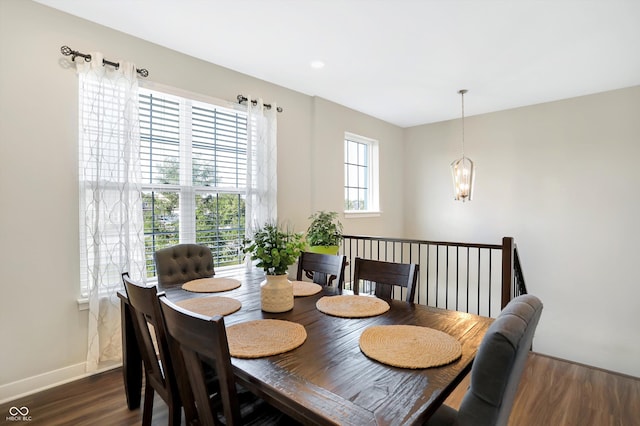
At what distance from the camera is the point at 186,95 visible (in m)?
2.94

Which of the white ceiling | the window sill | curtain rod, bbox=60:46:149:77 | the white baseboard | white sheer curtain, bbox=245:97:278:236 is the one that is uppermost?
the white ceiling

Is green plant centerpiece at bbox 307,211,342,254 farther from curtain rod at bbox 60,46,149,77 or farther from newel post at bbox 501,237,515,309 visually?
curtain rod at bbox 60,46,149,77

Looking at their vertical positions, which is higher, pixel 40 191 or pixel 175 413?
pixel 40 191

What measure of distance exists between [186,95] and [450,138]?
404cm

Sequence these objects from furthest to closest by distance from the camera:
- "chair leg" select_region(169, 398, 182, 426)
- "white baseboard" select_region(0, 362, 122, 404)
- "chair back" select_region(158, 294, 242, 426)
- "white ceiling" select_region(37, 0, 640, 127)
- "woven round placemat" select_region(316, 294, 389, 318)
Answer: "white ceiling" select_region(37, 0, 640, 127) → "white baseboard" select_region(0, 362, 122, 404) → "woven round placemat" select_region(316, 294, 389, 318) → "chair leg" select_region(169, 398, 182, 426) → "chair back" select_region(158, 294, 242, 426)

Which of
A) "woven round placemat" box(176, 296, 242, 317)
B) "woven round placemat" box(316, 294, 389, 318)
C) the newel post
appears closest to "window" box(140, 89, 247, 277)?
"woven round placemat" box(176, 296, 242, 317)

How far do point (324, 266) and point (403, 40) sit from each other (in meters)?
2.00

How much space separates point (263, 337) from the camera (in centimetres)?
131

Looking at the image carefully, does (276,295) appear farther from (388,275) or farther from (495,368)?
(495,368)

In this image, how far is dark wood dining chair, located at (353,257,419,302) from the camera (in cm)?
190

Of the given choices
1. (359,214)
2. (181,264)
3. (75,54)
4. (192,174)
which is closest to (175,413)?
(181,264)

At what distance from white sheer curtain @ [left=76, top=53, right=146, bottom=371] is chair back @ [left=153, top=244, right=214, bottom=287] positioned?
36 centimetres

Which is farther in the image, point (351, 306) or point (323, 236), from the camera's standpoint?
point (323, 236)

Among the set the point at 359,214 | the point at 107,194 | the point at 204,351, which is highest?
the point at 107,194
